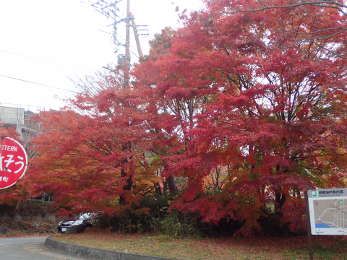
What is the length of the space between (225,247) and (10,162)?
33.4 feet

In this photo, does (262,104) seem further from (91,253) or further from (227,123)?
(91,253)

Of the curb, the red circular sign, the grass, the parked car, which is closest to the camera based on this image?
the red circular sign

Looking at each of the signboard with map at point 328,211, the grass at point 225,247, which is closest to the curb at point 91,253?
the grass at point 225,247

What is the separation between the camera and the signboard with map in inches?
330

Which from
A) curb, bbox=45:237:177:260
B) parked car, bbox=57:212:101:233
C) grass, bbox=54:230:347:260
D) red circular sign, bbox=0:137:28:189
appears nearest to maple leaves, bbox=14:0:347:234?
grass, bbox=54:230:347:260

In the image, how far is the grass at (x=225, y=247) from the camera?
10664 millimetres

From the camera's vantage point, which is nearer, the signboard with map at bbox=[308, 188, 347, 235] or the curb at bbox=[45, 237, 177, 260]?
the signboard with map at bbox=[308, 188, 347, 235]

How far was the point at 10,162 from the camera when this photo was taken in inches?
142

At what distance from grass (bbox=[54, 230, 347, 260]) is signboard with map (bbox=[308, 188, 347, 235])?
191 centimetres

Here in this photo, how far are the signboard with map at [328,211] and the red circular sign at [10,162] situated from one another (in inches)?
285

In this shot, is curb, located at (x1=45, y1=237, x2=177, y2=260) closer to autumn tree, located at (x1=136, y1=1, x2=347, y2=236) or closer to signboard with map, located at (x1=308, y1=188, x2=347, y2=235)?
autumn tree, located at (x1=136, y1=1, x2=347, y2=236)

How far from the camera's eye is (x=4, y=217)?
29547mm

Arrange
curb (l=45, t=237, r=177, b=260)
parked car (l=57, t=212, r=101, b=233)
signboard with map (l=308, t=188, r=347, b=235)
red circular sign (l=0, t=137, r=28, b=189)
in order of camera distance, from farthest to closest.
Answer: parked car (l=57, t=212, r=101, b=233) → curb (l=45, t=237, r=177, b=260) → signboard with map (l=308, t=188, r=347, b=235) → red circular sign (l=0, t=137, r=28, b=189)

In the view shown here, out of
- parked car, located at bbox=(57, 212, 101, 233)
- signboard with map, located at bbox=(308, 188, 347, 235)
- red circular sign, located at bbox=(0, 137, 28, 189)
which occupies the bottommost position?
parked car, located at bbox=(57, 212, 101, 233)
